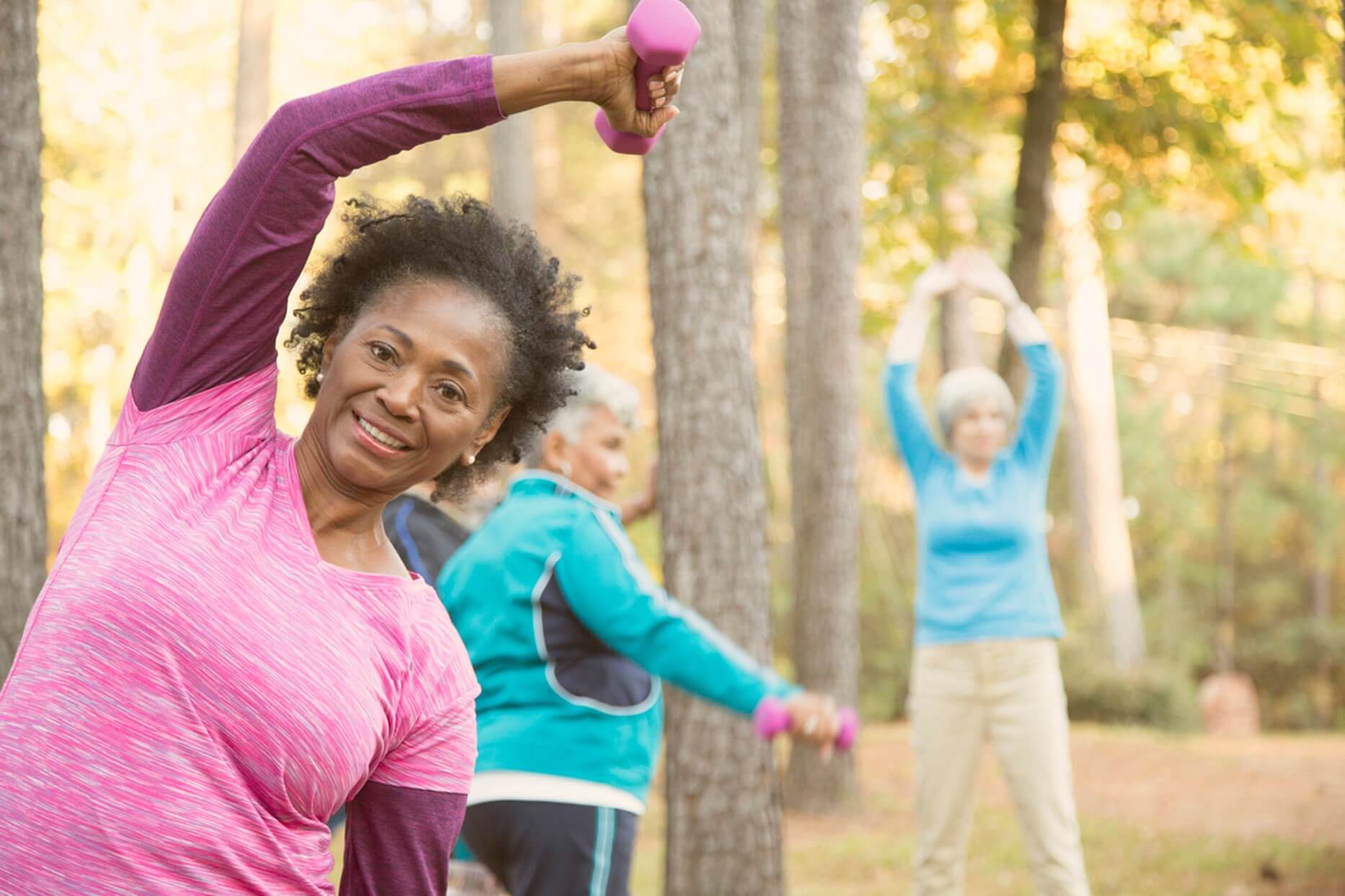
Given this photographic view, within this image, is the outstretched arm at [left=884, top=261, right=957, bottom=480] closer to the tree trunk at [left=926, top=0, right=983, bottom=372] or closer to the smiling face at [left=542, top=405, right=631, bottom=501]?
the smiling face at [left=542, top=405, right=631, bottom=501]

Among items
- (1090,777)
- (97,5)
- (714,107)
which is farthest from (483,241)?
(97,5)

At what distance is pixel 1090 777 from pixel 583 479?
30.4ft

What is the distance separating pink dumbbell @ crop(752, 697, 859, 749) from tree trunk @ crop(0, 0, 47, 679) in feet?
7.28

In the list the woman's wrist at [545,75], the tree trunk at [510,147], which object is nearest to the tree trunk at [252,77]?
the tree trunk at [510,147]

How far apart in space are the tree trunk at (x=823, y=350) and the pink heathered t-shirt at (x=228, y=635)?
7.92m

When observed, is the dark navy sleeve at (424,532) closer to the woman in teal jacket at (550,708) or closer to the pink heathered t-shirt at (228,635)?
the woman in teal jacket at (550,708)

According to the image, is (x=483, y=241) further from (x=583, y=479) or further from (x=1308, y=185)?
(x=1308, y=185)

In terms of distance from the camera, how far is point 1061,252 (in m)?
12.5

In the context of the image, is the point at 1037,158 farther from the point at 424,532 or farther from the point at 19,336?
the point at 19,336

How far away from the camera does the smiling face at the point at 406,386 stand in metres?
1.99

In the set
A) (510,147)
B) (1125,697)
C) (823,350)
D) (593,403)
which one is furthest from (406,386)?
A: (1125,697)

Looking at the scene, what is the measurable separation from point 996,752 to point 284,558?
4295 millimetres

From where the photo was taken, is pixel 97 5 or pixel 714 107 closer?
pixel 714 107

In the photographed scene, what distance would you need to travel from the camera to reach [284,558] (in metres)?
1.85
